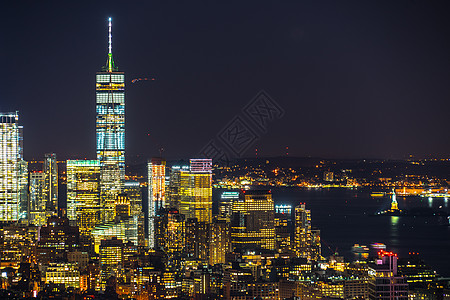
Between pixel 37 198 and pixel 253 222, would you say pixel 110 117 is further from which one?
pixel 253 222

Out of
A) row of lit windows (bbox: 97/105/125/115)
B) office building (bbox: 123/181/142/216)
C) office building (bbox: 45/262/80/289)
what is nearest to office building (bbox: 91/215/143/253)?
office building (bbox: 123/181/142/216)

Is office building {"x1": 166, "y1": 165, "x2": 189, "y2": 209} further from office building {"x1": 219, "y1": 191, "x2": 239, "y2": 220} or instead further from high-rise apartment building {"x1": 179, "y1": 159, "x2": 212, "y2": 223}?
office building {"x1": 219, "y1": 191, "x2": 239, "y2": 220}

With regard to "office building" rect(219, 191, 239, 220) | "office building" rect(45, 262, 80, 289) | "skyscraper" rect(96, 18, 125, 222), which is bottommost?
"office building" rect(45, 262, 80, 289)

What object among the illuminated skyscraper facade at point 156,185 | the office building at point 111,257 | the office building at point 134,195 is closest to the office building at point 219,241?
the office building at point 111,257

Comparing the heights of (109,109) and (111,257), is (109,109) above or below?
above

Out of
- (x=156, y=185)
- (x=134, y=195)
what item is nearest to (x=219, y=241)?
(x=156, y=185)

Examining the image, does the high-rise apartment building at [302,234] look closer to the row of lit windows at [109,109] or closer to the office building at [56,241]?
the office building at [56,241]
